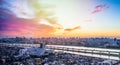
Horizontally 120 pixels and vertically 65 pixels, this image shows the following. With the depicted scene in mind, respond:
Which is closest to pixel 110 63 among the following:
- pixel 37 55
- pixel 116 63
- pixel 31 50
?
pixel 116 63

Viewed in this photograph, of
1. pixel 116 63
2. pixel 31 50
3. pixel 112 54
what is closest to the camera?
pixel 116 63

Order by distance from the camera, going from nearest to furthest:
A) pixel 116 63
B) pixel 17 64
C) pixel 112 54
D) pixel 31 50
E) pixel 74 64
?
pixel 116 63 < pixel 74 64 < pixel 17 64 < pixel 112 54 < pixel 31 50

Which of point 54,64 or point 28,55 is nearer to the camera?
point 54,64

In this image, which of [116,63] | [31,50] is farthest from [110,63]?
[31,50]

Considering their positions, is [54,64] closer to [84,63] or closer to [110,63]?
[84,63]

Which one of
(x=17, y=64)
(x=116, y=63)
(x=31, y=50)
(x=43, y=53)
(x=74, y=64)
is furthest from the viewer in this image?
(x=31, y=50)

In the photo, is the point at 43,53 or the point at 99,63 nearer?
the point at 99,63

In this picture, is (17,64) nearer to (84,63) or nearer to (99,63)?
(84,63)

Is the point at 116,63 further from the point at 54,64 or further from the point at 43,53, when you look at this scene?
the point at 43,53
